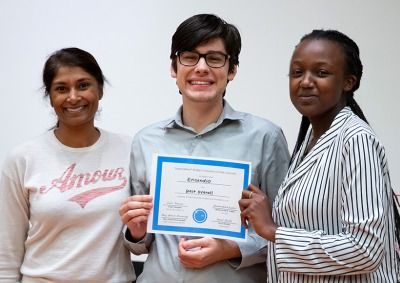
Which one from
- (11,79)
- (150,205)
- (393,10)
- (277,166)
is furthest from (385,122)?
(11,79)

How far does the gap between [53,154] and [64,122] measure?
133mm

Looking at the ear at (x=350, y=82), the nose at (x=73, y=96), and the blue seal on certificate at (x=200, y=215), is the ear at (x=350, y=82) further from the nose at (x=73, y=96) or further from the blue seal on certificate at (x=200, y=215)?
the nose at (x=73, y=96)

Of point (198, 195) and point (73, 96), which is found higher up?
point (73, 96)

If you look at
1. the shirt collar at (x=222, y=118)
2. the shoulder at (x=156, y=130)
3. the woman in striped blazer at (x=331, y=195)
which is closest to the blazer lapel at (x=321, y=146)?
the woman in striped blazer at (x=331, y=195)

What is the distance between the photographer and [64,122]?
2.13 metres

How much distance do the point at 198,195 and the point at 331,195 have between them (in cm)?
48

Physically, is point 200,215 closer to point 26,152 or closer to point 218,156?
point 218,156

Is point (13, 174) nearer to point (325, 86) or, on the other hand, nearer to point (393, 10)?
point (325, 86)

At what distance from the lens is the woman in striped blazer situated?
1.41m

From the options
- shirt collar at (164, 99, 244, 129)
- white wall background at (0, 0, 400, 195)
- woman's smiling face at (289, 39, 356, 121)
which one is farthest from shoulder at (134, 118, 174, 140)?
white wall background at (0, 0, 400, 195)

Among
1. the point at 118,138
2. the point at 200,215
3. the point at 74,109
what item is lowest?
the point at 200,215

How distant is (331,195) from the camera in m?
1.48

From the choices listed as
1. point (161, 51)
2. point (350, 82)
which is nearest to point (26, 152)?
point (161, 51)

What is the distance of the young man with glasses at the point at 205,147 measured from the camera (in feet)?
5.97
